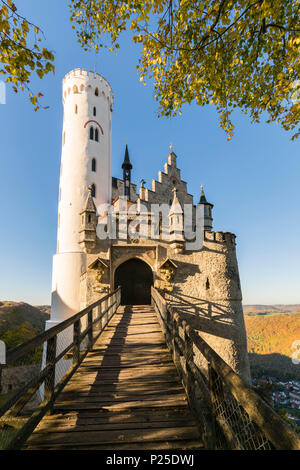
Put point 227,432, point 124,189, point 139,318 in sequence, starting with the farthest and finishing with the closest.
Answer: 1. point 124,189
2. point 139,318
3. point 227,432

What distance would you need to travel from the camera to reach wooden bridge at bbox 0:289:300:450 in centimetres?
171

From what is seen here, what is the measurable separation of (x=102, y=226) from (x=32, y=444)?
35.3 feet

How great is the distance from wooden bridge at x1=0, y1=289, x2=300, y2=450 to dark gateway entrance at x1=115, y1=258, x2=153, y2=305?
356 inches

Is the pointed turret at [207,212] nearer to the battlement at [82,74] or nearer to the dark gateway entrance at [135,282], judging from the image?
the dark gateway entrance at [135,282]

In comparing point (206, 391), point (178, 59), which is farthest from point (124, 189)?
point (206, 391)

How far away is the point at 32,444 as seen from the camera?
241cm

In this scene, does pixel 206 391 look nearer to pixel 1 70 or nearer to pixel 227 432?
pixel 227 432

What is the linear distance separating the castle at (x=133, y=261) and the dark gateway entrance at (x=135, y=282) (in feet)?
0.20

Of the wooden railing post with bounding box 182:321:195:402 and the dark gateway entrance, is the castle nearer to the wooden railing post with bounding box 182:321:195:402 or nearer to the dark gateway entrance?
the dark gateway entrance

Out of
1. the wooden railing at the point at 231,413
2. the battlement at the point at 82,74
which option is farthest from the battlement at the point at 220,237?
the battlement at the point at 82,74

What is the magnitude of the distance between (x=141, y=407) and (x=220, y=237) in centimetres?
1247

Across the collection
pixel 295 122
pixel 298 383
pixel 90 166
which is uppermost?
pixel 90 166

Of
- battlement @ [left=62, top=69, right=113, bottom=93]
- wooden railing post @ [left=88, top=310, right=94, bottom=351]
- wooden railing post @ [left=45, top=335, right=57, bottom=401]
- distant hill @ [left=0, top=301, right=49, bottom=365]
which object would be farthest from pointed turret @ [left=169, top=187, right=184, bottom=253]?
distant hill @ [left=0, top=301, right=49, bottom=365]
